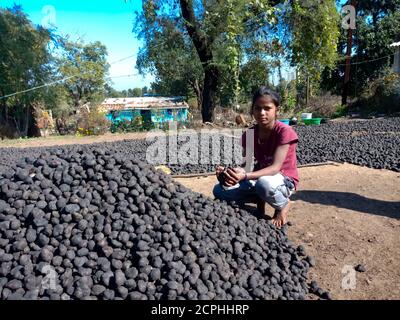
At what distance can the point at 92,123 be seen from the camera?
14.4 m

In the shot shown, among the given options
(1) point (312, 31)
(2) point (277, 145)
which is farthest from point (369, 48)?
(2) point (277, 145)

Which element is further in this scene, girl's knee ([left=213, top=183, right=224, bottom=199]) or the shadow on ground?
the shadow on ground

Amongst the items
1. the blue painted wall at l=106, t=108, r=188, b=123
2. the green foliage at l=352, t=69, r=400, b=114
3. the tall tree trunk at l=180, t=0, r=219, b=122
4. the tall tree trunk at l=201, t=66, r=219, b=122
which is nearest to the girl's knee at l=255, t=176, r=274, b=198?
the tall tree trunk at l=180, t=0, r=219, b=122

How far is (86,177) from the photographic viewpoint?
2580mm

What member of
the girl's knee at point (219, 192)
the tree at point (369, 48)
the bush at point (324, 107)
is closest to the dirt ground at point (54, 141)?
the girl's knee at point (219, 192)

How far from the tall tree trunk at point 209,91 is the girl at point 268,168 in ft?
30.3

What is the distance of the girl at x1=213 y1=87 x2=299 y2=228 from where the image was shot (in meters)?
2.77

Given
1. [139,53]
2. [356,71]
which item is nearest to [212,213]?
[139,53]

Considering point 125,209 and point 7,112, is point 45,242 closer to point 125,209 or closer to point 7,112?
point 125,209

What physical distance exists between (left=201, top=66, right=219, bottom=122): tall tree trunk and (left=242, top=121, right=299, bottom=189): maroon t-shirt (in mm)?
9198

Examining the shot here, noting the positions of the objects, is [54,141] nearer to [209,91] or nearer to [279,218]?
[209,91]

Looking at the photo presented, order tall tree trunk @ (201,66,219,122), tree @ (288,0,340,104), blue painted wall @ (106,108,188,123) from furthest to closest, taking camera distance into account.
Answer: blue painted wall @ (106,108,188,123) < tall tree trunk @ (201,66,219,122) < tree @ (288,0,340,104)

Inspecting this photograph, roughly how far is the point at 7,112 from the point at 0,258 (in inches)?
622

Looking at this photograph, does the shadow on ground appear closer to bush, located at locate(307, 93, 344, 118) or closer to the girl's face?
the girl's face
